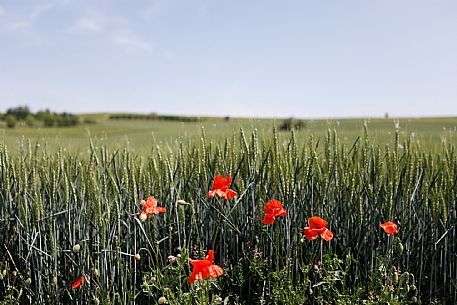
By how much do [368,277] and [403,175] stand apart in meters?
0.51

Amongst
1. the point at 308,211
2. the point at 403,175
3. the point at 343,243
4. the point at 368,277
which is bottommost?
the point at 368,277

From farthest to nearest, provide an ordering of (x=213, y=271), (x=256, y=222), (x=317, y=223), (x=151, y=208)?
1. (x=256, y=222)
2. (x=151, y=208)
3. (x=317, y=223)
4. (x=213, y=271)

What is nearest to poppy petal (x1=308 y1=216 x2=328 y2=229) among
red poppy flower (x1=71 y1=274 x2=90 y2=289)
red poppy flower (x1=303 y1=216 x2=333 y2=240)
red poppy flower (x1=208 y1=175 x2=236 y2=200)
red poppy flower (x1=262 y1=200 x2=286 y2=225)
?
red poppy flower (x1=303 y1=216 x2=333 y2=240)

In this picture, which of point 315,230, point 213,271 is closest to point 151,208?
point 213,271

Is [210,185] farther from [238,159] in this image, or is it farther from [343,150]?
[343,150]

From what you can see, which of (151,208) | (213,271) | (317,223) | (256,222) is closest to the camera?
(213,271)

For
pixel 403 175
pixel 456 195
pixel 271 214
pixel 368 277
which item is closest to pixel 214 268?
pixel 271 214

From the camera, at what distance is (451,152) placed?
209 centimetres

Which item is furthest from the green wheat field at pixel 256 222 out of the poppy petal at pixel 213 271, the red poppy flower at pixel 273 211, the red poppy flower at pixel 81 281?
the poppy petal at pixel 213 271

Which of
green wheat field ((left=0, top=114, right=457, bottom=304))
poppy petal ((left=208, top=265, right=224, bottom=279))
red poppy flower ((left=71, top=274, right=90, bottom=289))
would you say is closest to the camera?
poppy petal ((left=208, top=265, right=224, bottom=279))

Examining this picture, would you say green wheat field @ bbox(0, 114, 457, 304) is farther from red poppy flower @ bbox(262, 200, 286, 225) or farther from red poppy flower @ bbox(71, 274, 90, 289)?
red poppy flower @ bbox(262, 200, 286, 225)

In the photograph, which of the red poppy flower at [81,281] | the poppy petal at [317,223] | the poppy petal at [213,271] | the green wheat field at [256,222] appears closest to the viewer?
the poppy petal at [213,271]

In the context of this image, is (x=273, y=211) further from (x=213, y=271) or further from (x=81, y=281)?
(x=81, y=281)

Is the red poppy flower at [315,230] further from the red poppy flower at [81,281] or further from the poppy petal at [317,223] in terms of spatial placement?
the red poppy flower at [81,281]
